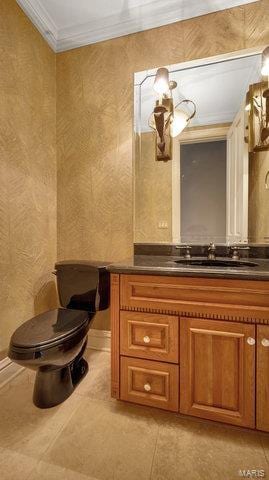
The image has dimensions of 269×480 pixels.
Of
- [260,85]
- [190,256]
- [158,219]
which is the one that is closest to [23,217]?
[158,219]

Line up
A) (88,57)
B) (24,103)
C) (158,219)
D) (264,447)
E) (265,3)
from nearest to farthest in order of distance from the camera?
(264,447) → (265,3) → (24,103) → (158,219) → (88,57)

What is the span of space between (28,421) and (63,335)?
489 mm

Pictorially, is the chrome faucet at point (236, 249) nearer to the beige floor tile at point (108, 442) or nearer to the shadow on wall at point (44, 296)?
the beige floor tile at point (108, 442)

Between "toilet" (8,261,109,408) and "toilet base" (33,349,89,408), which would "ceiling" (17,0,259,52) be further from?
"toilet base" (33,349,89,408)

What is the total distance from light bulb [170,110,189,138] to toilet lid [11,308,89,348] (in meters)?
1.41

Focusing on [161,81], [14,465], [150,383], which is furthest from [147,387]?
[161,81]

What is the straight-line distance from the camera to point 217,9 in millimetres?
1615

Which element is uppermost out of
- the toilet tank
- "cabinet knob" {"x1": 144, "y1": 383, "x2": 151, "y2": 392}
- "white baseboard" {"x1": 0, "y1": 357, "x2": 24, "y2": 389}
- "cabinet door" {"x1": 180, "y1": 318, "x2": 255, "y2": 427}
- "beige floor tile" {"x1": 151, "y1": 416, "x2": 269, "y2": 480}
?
the toilet tank

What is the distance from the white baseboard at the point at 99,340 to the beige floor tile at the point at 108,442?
1.87ft

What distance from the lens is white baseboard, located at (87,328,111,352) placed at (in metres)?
1.93

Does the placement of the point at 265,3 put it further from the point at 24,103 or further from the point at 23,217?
the point at 23,217

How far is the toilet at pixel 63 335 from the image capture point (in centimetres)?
117

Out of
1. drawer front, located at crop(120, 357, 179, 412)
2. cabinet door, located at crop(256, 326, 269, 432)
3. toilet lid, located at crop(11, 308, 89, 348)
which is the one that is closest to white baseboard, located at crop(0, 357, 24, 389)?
toilet lid, located at crop(11, 308, 89, 348)

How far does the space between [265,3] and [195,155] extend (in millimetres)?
1008
